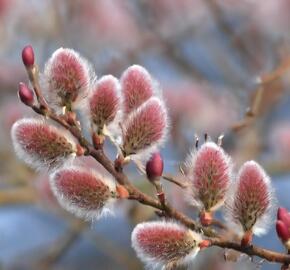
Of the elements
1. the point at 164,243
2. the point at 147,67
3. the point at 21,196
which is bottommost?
the point at 164,243

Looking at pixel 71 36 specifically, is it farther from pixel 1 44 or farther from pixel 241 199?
pixel 241 199

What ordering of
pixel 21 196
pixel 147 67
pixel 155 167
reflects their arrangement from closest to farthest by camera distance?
1. pixel 155 167
2. pixel 21 196
3. pixel 147 67

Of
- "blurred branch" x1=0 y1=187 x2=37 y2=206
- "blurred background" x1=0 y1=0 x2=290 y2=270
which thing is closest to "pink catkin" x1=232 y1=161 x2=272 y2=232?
"blurred background" x1=0 y1=0 x2=290 y2=270

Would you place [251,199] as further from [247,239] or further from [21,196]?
[21,196]

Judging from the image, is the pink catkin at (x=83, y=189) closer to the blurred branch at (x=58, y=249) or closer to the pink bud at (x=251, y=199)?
the pink bud at (x=251, y=199)

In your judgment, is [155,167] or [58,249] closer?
[155,167]

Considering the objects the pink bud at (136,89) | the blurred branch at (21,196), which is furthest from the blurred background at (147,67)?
the pink bud at (136,89)

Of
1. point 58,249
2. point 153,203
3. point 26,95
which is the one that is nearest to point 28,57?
point 26,95

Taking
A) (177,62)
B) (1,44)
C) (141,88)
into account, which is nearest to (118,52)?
(177,62)
